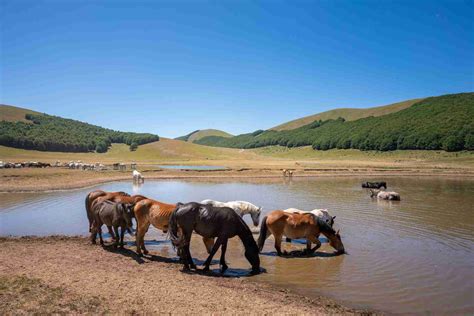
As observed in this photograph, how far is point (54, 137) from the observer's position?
312ft

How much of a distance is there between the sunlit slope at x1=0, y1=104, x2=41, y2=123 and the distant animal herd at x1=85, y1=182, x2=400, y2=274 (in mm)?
114501

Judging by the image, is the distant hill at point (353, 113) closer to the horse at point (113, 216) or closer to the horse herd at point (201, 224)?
the horse herd at point (201, 224)

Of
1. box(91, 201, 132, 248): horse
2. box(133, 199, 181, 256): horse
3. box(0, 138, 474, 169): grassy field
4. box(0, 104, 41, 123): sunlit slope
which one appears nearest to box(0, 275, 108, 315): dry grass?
box(133, 199, 181, 256): horse

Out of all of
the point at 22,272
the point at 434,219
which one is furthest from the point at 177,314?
the point at 434,219

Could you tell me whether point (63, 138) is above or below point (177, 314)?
above

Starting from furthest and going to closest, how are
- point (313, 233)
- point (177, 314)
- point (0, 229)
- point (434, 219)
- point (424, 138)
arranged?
point (424, 138), point (434, 219), point (0, 229), point (313, 233), point (177, 314)

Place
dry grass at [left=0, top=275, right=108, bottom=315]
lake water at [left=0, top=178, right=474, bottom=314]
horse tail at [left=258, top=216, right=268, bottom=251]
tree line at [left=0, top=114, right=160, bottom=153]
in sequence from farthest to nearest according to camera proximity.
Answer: tree line at [left=0, top=114, right=160, bottom=153] < horse tail at [left=258, top=216, right=268, bottom=251] < lake water at [left=0, top=178, right=474, bottom=314] < dry grass at [left=0, top=275, right=108, bottom=315]

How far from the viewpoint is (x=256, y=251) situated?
9.69 m

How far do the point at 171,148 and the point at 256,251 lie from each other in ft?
325

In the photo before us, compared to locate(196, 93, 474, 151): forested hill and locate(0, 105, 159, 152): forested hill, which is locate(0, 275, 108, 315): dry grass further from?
locate(0, 105, 159, 152): forested hill

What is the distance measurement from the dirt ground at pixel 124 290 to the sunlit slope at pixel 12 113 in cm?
11648

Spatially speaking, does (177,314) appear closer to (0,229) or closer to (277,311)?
(277,311)

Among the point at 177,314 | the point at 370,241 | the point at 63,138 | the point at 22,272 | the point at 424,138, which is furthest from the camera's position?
A: the point at 63,138

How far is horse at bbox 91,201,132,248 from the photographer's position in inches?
440
